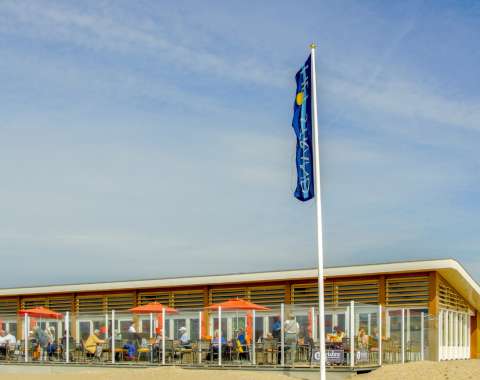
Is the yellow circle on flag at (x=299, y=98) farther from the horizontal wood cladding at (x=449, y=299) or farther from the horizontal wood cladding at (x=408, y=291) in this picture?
the horizontal wood cladding at (x=449, y=299)

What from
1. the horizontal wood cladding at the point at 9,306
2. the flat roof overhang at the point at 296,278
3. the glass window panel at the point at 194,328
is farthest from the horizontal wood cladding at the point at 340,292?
the horizontal wood cladding at the point at 9,306

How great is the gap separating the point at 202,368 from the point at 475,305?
656 inches

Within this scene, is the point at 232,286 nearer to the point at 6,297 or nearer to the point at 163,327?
the point at 163,327

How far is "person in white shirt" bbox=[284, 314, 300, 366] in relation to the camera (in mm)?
21422

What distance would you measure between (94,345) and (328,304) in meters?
8.19

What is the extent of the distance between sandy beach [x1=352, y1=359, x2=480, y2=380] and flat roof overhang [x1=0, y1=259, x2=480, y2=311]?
653cm

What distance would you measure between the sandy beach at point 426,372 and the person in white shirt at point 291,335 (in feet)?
6.49

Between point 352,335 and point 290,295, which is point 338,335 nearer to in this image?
point 352,335

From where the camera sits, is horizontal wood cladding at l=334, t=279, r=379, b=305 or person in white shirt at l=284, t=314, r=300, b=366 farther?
horizontal wood cladding at l=334, t=279, r=379, b=305

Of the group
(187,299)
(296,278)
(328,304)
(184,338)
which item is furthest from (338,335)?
(187,299)

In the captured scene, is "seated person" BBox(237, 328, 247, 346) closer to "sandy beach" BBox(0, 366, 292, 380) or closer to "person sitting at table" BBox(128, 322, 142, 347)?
"sandy beach" BBox(0, 366, 292, 380)

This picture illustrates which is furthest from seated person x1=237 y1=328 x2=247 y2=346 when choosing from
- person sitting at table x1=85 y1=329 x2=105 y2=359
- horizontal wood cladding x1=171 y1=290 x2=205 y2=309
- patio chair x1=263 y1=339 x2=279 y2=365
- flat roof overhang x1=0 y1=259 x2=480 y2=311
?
horizontal wood cladding x1=171 y1=290 x2=205 y2=309

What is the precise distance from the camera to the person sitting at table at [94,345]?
81.5ft

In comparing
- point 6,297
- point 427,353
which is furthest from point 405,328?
point 6,297
